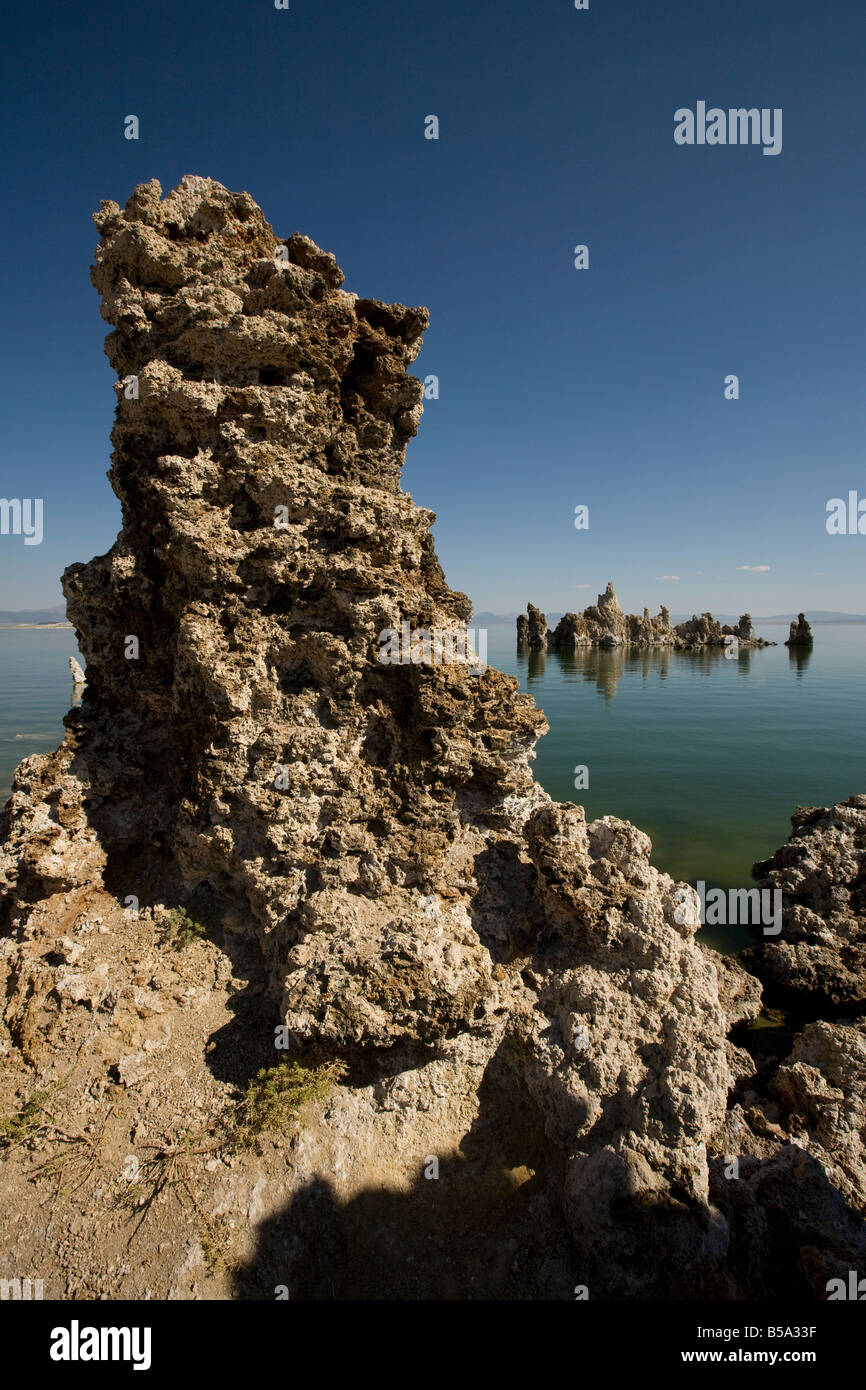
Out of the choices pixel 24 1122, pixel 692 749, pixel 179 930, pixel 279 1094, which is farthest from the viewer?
pixel 692 749

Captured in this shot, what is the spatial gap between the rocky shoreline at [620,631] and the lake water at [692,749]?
4025cm

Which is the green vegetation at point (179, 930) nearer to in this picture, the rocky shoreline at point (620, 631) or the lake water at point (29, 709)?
the lake water at point (29, 709)

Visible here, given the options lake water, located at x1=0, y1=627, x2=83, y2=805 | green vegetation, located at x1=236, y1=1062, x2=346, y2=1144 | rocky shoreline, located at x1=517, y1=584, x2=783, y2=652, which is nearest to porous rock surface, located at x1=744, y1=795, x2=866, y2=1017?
green vegetation, located at x1=236, y1=1062, x2=346, y2=1144

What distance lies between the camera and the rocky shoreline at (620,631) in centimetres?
8369

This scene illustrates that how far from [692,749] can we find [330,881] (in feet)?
63.0

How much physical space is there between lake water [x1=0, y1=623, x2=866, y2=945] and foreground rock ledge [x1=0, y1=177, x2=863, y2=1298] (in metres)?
6.61

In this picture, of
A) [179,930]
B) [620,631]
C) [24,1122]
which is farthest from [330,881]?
[620,631]

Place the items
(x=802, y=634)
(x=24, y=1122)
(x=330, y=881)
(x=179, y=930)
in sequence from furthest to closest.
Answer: (x=802, y=634) → (x=179, y=930) → (x=330, y=881) → (x=24, y=1122)

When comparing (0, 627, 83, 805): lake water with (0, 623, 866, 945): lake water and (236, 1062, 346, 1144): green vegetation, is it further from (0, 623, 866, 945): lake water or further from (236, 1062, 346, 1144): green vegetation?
(236, 1062, 346, 1144): green vegetation

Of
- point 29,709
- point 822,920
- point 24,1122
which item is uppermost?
point 29,709

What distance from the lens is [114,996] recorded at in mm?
5203

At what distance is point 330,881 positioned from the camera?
5711 millimetres

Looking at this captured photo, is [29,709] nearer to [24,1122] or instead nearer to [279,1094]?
[24,1122]
